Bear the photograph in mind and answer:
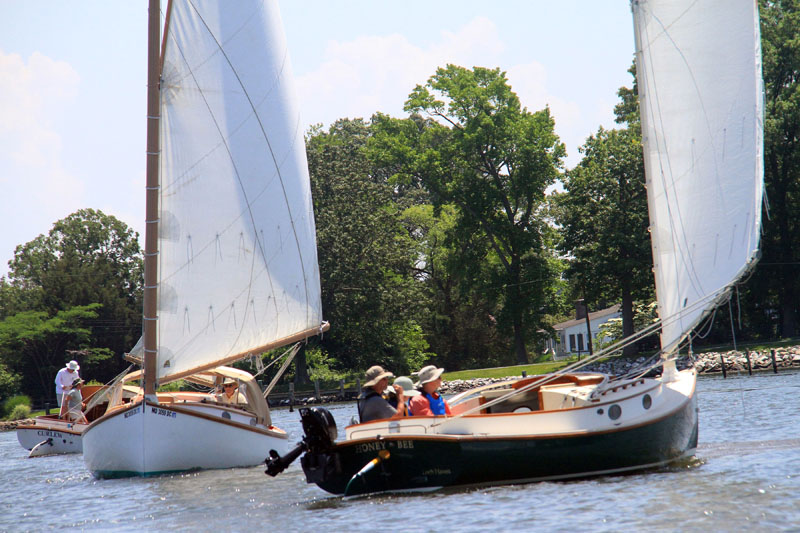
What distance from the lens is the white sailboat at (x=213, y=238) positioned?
68.4ft

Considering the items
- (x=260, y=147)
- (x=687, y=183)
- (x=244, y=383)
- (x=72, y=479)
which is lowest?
(x=72, y=479)

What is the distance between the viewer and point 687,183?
15969mm

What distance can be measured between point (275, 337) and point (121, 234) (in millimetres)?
74090

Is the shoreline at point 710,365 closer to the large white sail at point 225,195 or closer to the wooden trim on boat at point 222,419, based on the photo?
the wooden trim on boat at point 222,419

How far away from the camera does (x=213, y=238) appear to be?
21766 millimetres

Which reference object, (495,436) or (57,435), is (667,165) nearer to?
(495,436)

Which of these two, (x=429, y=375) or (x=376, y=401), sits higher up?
(x=429, y=375)

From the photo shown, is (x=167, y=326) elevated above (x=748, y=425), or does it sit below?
above

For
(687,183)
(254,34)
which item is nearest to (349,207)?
(254,34)

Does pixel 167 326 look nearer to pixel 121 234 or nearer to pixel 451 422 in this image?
pixel 451 422

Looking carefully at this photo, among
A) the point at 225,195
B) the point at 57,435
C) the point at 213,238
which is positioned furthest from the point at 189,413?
the point at 57,435

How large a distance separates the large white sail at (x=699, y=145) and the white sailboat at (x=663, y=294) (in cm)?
2

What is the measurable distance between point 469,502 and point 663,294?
15.6 ft

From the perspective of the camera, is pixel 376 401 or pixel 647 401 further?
pixel 376 401
